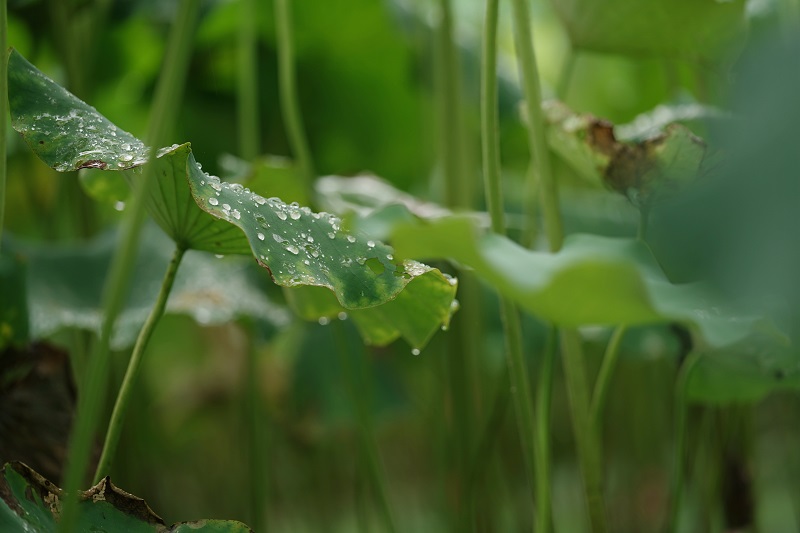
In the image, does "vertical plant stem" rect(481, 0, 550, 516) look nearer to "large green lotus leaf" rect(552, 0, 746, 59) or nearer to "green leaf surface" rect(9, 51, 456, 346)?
"green leaf surface" rect(9, 51, 456, 346)

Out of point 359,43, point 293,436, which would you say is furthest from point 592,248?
point 359,43

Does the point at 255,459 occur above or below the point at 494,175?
below

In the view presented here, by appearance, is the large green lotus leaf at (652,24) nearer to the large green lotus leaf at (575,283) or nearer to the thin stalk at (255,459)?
the large green lotus leaf at (575,283)

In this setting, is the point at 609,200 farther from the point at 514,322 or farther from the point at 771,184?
the point at 771,184

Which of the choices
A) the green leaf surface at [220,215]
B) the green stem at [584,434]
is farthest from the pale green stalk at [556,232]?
the green leaf surface at [220,215]

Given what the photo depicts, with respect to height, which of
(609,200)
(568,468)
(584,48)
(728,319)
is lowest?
(568,468)

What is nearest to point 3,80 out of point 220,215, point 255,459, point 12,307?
point 220,215

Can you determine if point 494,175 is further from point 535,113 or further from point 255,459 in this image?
point 255,459

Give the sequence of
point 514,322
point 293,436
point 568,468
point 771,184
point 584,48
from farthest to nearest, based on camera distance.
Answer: point 568,468, point 293,436, point 584,48, point 514,322, point 771,184
